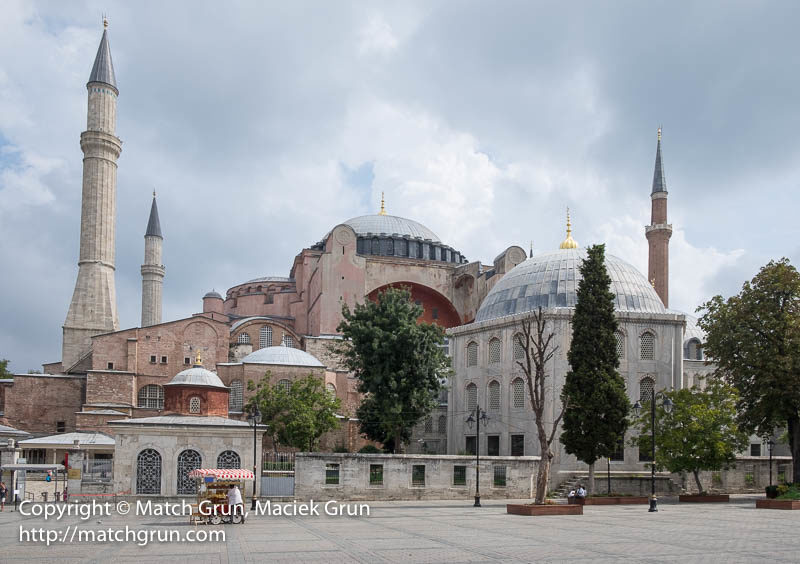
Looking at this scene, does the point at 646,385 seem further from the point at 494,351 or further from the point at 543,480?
the point at 543,480

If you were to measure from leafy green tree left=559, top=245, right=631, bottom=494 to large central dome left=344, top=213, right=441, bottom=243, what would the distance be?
28.3 metres

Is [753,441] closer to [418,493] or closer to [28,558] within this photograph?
[418,493]

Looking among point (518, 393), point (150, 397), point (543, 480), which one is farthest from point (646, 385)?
point (150, 397)

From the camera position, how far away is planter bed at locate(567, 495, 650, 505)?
86.4 feet

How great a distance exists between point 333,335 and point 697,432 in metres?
23.5

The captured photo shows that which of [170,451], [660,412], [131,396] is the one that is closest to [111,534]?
[170,451]

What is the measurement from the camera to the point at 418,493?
28.0m

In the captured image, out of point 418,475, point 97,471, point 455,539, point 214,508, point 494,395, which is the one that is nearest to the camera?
point 455,539

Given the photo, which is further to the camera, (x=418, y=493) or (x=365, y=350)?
(x=365, y=350)

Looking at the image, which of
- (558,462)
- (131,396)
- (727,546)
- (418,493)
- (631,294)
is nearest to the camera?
(727,546)

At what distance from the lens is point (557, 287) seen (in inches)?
1453

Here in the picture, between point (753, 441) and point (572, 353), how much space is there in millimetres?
18771

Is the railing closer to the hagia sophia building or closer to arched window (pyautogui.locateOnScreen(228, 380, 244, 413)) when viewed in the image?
the hagia sophia building

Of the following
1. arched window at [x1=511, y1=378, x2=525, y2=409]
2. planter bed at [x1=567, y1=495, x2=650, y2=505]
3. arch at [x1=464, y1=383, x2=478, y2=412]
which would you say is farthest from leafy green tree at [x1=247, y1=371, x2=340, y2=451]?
planter bed at [x1=567, y1=495, x2=650, y2=505]
